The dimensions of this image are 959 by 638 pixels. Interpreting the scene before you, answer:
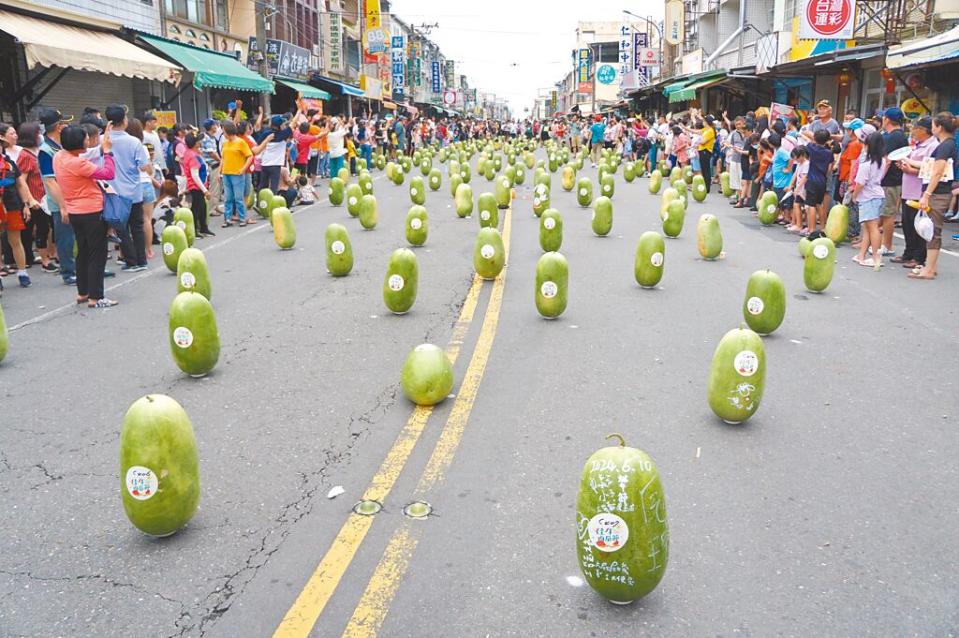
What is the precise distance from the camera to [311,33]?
42.2 meters

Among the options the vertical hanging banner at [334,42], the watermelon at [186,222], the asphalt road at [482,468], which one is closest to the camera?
the asphalt road at [482,468]

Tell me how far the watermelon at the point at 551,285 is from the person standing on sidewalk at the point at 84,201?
14.9 ft

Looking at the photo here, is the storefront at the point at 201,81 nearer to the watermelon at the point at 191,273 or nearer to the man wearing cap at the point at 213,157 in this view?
the man wearing cap at the point at 213,157

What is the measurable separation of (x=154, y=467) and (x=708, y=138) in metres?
18.6

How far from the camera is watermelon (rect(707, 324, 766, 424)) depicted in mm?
5121

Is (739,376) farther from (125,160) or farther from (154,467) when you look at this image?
(125,160)

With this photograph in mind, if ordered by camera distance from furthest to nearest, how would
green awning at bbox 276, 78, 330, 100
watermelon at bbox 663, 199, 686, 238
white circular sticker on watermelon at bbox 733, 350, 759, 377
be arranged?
green awning at bbox 276, 78, 330, 100
watermelon at bbox 663, 199, 686, 238
white circular sticker on watermelon at bbox 733, 350, 759, 377

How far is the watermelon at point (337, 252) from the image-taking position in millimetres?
10094

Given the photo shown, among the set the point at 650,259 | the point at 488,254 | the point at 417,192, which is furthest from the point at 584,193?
the point at 650,259

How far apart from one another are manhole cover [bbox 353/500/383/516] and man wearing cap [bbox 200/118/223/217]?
480 inches

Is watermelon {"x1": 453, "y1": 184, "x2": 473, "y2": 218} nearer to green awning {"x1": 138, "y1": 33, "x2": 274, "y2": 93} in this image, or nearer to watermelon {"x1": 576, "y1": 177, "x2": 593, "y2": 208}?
watermelon {"x1": 576, "y1": 177, "x2": 593, "y2": 208}

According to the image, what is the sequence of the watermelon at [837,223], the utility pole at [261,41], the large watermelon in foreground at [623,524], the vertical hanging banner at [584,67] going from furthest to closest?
the vertical hanging banner at [584,67] < the utility pole at [261,41] < the watermelon at [837,223] < the large watermelon in foreground at [623,524]

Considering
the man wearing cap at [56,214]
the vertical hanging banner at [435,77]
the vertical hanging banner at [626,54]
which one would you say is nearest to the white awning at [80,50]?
the man wearing cap at [56,214]

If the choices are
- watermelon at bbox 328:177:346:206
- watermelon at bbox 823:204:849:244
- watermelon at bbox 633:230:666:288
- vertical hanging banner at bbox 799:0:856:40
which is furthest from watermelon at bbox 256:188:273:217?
vertical hanging banner at bbox 799:0:856:40
